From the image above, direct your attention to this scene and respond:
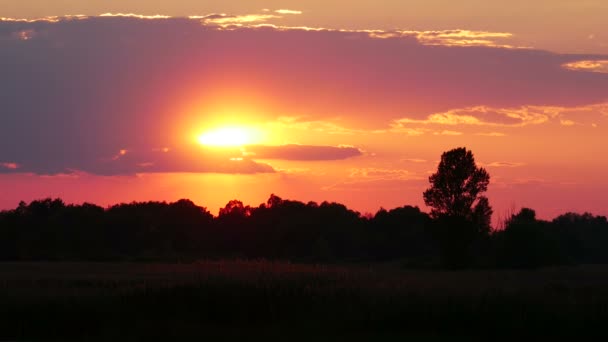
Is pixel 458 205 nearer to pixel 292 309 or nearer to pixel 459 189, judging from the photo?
pixel 459 189

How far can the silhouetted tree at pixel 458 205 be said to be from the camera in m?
68.8

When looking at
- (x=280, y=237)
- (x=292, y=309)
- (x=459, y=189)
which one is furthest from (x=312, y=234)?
(x=292, y=309)

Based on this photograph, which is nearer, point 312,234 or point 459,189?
point 459,189

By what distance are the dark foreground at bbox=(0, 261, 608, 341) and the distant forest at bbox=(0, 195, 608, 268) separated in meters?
27.2

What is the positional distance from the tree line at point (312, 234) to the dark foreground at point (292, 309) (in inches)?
1061

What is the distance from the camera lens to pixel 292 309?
122ft

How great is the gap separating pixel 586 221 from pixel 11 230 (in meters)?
73.2

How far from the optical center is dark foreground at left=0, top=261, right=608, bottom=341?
33.7 m

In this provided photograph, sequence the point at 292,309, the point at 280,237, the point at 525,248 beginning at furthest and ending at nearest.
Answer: the point at 280,237 → the point at 525,248 → the point at 292,309

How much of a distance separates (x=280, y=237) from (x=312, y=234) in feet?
9.99

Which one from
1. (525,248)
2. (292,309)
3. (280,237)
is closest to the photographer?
(292,309)

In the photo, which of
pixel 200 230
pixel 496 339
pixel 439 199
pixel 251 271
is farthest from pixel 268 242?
pixel 496 339

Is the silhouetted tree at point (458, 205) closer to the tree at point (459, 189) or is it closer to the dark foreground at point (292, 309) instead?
the tree at point (459, 189)

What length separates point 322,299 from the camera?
37.6 metres
